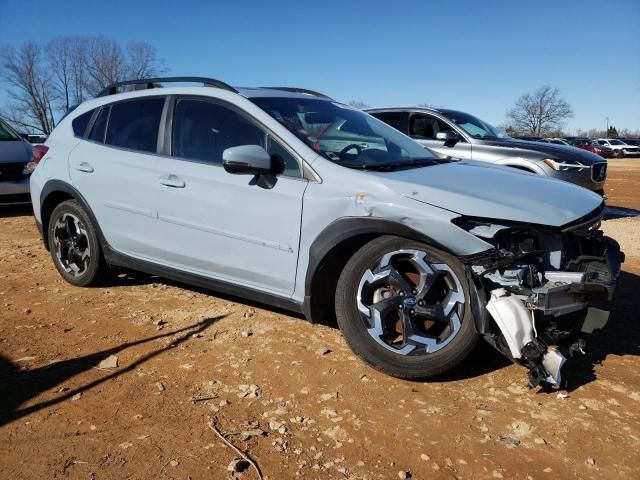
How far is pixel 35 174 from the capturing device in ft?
16.2

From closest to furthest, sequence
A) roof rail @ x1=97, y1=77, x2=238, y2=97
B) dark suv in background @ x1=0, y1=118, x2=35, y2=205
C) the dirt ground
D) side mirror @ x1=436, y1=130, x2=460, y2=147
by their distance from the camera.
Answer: the dirt ground
roof rail @ x1=97, y1=77, x2=238, y2=97
side mirror @ x1=436, y1=130, x2=460, y2=147
dark suv in background @ x1=0, y1=118, x2=35, y2=205

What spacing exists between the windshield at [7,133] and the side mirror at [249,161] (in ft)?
25.4

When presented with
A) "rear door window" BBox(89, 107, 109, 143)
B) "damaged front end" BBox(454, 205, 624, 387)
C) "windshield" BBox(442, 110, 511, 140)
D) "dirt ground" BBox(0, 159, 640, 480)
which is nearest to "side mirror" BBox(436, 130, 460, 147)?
"windshield" BBox(442, 110, 511, 140)

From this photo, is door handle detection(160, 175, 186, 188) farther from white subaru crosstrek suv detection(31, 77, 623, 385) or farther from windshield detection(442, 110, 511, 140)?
windshield detection(442, 110, 511, 140)

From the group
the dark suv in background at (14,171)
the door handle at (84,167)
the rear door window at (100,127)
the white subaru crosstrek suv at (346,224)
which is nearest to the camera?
the white subaru crosstrek suv at (346,224)

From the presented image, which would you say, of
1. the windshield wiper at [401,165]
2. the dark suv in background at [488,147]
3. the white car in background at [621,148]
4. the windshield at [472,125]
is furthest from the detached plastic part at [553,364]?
the white car in background at [621,148]

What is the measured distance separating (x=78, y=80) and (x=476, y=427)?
53968mm

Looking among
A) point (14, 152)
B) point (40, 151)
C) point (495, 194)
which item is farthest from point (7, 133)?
point (495, 194)

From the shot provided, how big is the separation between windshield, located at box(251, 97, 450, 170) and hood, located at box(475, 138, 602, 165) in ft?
13.5

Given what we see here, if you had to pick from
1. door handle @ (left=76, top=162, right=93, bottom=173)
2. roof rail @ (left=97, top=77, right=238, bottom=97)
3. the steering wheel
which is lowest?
door handle @ (left=76, top=162, right=93, bottom=173)

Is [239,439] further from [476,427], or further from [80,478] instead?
[476,427]

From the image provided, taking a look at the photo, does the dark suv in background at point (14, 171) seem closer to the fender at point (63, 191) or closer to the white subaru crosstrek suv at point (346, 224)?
the fender at point (63, 191)

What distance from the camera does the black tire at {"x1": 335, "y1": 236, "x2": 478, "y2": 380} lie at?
2.85 meters

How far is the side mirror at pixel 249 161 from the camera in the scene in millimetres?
3240
